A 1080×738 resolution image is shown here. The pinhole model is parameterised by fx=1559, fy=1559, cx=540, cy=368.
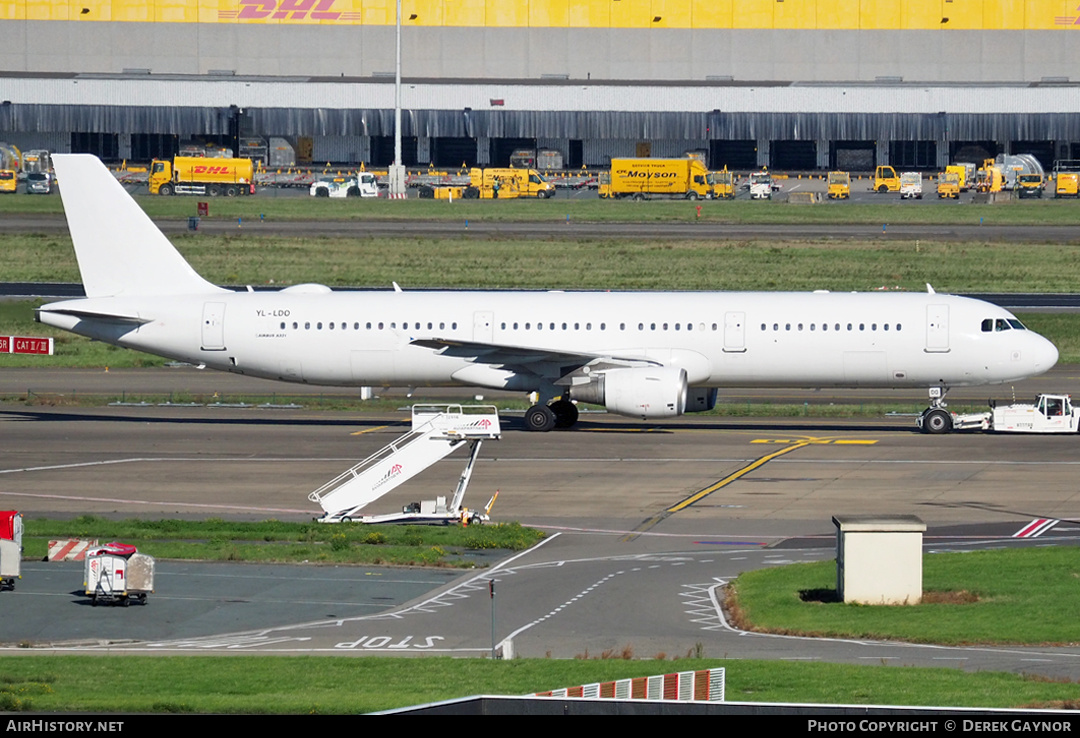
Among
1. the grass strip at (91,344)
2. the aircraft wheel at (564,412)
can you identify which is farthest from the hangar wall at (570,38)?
the aircraft wheel at (564,412)

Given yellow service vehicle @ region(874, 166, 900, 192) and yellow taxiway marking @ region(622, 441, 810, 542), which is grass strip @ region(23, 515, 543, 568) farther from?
yellow service vehicle @ region(874, 166, 900, 192)

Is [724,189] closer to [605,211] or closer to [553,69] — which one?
[605,211]

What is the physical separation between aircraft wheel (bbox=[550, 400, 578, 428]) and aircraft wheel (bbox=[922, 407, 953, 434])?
36.5ft

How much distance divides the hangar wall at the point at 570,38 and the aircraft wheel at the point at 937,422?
372ft

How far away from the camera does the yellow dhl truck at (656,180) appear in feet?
459

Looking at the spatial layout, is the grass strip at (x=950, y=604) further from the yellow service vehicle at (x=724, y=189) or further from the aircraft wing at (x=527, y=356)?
the yellow service vehicle at (x=724, y=189)

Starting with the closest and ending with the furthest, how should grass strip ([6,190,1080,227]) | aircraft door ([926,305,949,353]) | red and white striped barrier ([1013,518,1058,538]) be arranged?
red and white striped barrier ([1013,518,1058,538]) → aircraft door ([926,305,949,353]) → grass strip ([6,190,1080,227])

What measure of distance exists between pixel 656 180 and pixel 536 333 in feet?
304

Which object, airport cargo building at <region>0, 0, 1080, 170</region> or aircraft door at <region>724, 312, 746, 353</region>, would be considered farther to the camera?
airport cargo building at <region>0, 0, 1080, 170</region>

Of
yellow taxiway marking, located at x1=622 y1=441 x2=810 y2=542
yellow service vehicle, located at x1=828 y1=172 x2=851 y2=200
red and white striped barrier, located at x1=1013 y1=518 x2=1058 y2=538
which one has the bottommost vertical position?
yellow taxiway marking, located at x1=622 y1=441 x2=810 y2=542

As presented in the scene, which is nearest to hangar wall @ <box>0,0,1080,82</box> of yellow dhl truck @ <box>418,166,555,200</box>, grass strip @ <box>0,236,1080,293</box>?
yellow dhl truck @ <box>418,166,555,200</box>

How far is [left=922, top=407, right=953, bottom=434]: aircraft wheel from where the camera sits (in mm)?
49250

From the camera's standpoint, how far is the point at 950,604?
26875 mm

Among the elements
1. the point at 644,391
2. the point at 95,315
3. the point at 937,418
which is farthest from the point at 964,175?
the point at 95,315
